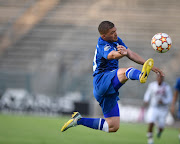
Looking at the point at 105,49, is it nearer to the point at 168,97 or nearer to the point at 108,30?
the point at 108,30

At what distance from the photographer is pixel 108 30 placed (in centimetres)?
602

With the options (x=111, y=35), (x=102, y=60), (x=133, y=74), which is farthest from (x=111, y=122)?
(x=111, y=35)

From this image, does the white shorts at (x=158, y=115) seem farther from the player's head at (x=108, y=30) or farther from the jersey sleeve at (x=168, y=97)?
the player's head at (x=108, y=30)

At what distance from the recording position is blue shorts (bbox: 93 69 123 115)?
20.0 feet

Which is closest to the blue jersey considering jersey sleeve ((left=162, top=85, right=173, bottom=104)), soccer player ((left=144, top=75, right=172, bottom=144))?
soccer player ((left=144, top=75, right=172, bottom=144))

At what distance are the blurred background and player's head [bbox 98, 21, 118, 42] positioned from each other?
1073cm

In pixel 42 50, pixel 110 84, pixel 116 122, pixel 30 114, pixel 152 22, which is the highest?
pixel 152 22

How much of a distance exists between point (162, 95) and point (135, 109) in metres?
4.72

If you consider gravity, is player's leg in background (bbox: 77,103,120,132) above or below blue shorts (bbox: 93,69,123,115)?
below

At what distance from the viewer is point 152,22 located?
20.3 metres

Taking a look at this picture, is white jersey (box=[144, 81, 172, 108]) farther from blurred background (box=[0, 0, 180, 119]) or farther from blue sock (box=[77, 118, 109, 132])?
blue sock (box=[77, 118, 109, 132])

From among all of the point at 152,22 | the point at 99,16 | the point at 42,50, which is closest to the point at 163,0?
the point at 152,22

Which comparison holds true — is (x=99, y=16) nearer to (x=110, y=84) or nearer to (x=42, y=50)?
(x=42, y=50)

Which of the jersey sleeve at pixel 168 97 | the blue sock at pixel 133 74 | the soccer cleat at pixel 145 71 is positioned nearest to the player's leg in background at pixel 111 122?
the blue sock at pixel 133 74
